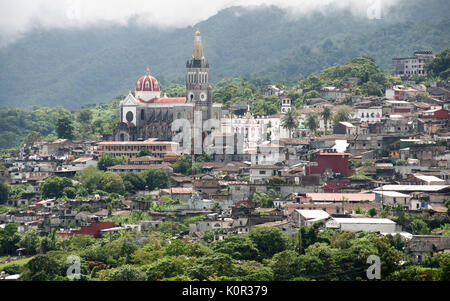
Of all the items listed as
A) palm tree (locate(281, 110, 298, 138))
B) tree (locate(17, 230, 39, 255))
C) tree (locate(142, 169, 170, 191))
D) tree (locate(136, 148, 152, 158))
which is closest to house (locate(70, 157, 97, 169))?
tree (locate(136, 148, 152, 158))

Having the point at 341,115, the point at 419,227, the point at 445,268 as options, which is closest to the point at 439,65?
the point at 341,115

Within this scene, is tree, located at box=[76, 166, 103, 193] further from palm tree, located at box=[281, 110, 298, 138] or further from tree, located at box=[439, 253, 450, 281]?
tree, located at box=[439, 253, 450, 281]

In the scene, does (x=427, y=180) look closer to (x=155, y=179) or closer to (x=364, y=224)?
(x=364, y=224)

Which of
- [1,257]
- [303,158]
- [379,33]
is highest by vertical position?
[379,33]

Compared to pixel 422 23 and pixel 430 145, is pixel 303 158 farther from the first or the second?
pixel 422 23

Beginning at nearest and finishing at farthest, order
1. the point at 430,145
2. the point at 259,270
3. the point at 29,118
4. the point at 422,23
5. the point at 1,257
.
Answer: the point at 259,270
the point at 1,257
the point at 430,145
the point at 29,118
the point at 422,23
